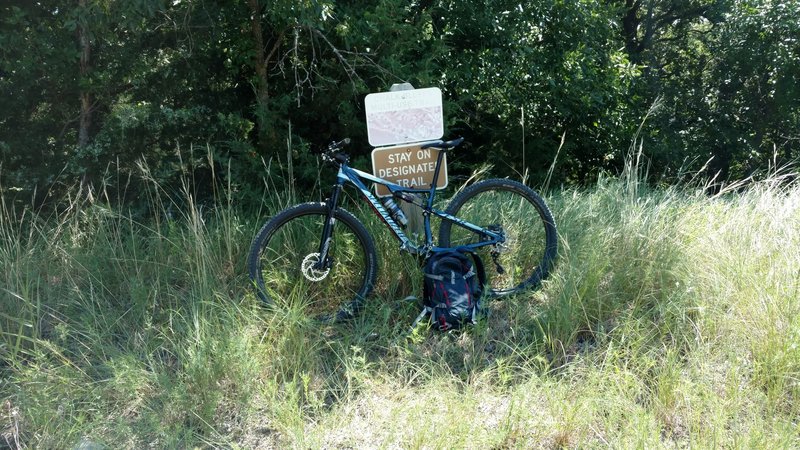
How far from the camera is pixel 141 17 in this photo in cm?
526

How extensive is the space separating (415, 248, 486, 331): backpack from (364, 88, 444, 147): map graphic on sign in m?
0.83

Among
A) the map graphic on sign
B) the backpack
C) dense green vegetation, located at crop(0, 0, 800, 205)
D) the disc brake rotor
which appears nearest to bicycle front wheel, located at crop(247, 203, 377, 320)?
the disc brake rotor

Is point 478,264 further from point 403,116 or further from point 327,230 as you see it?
point 403,116

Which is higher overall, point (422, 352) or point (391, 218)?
point (391, 218)

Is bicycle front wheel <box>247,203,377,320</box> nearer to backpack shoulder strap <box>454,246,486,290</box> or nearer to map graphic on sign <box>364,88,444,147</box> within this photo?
backpack shoulder strap <box>454,246,486,290</box>

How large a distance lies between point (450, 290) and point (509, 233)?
0.90 meters

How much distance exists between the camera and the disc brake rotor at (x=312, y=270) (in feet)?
14.0

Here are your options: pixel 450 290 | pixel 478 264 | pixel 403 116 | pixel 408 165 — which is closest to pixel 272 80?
pixel 403 116

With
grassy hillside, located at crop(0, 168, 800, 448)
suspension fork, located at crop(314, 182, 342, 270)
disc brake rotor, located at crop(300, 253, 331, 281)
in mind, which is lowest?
grassy hillside, located at crop(0, 168, 800, 448)

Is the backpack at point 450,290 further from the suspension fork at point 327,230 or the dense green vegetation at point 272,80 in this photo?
the dense green vegetation at point 272,80

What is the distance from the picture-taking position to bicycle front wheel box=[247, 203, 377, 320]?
13.7 ft

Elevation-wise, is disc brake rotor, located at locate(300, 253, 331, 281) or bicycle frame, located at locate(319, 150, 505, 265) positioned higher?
bicycle frame, located at locate(319, 150, 505, 265)

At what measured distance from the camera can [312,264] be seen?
4277 millimetres

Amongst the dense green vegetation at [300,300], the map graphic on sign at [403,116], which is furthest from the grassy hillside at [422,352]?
the map graphic on sign at [403,116]
